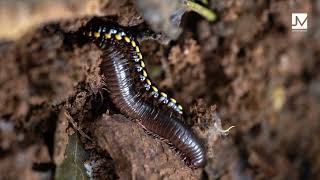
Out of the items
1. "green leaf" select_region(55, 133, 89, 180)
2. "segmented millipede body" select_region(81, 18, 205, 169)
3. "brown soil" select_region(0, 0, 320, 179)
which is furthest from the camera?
"segmented millipede body" select_region(81, 18, 205, 169)

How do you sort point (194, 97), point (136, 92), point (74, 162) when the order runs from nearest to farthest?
point (74, 162) < point (136, 92) < point (194, 97)

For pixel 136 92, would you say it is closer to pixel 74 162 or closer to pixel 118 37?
pixel 118 37

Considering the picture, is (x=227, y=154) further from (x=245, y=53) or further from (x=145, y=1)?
(x=145, y=1)

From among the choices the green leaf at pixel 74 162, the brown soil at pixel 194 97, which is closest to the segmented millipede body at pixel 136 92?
the brown soil at pixel 194 97

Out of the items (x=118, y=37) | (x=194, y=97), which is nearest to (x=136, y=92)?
(x=118, y=37)

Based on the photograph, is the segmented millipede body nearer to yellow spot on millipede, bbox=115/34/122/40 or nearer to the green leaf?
yellow spot on millipede, bbox=115/34/122/40

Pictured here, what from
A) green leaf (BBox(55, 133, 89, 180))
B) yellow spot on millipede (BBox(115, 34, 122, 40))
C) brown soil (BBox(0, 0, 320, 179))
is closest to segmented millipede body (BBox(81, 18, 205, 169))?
yellow spot on millipede (BBox(115, 34, 122, 40))

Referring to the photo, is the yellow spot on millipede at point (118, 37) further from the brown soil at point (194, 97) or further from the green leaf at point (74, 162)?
the green leaf at point (74, 162)
